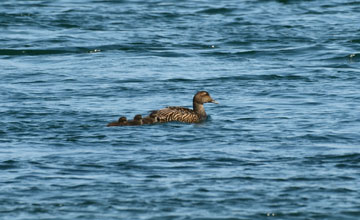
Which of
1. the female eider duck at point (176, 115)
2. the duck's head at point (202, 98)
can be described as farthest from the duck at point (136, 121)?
the duck's head at point (202, 98)

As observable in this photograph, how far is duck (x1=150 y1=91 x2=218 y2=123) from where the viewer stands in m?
15.6

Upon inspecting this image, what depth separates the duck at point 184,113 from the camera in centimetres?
1559

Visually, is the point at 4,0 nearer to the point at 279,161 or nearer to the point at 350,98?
the point at 350,98

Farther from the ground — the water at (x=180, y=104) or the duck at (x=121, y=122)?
the duck at (x=121, y=122)

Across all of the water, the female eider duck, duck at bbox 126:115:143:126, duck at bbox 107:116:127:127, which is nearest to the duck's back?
the female eider duck

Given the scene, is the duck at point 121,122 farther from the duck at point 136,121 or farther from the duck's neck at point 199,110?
the duck's neck at point 199,110

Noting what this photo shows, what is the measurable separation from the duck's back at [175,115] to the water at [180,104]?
132 millimetres

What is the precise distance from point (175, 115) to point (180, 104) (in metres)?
2.18

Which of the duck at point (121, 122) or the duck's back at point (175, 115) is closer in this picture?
the duck at point (121, 122)

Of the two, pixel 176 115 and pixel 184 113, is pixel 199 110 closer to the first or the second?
pixel 184 113

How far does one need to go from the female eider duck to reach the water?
0.15 metres

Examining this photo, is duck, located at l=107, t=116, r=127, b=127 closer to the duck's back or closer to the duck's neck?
the duck's back

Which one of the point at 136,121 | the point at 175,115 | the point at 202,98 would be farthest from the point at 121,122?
the point at 202,98

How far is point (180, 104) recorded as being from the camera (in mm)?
17891
